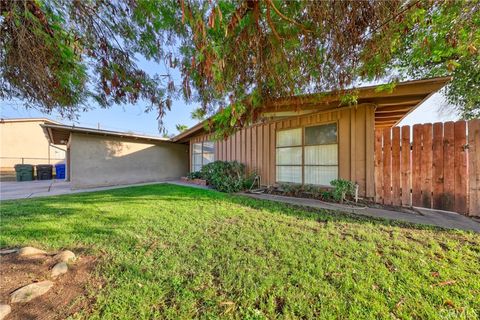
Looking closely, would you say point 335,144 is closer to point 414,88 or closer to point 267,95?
point 414,88

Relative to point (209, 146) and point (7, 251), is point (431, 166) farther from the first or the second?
point (209, 146)

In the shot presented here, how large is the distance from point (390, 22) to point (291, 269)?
10.7ft

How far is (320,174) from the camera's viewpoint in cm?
566

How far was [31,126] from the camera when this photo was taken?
48.6 feet

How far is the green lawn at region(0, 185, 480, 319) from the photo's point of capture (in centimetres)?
158

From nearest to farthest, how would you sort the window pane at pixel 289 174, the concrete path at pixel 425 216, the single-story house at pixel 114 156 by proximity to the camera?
the concrete path at pixel 425 216 → the window pane at pixel 289 174 → the single-story house at pixel 114 156

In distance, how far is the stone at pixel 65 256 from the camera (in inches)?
90.4

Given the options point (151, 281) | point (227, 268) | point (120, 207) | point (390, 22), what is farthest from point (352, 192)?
point (120, 207)

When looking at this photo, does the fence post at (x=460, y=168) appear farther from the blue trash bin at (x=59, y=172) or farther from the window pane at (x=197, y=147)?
the blue trash bin at (x=59, y=172)

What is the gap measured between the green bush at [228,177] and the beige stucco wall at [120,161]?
4.40 meters

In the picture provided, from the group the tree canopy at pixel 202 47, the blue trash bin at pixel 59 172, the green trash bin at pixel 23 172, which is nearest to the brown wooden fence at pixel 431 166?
the tree canopy at pixel 202 47

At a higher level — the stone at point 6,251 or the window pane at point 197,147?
the window pane at point 197,147

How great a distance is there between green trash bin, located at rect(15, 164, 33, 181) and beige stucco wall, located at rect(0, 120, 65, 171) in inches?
79.7

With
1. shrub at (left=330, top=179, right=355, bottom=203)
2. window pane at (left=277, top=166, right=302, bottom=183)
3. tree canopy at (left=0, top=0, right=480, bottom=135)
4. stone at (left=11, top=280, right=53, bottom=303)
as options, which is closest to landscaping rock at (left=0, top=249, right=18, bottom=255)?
stone at (left=11, top=280, right=53, bottom=303)
